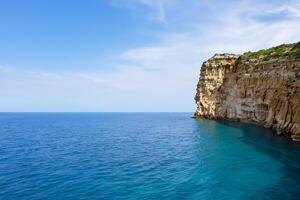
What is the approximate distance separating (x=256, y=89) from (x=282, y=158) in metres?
39.8

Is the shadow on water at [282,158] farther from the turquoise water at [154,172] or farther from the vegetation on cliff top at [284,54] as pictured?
the vegetation on cliff top at [284,54]

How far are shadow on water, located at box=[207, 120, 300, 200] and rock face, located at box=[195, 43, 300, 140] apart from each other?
3.08 metres

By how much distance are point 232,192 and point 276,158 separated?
15365 millimetres

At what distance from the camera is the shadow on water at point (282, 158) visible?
73.2 ft

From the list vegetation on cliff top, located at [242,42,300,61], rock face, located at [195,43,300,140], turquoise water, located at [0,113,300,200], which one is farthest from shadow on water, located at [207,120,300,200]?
vegetation on cliff top, located at [242,42,300,61]

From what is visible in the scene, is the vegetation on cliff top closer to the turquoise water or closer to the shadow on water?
the shadow on water

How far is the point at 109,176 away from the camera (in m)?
28.1

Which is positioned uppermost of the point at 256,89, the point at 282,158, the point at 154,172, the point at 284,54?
the point at 284,54

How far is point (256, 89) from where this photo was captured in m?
72.3

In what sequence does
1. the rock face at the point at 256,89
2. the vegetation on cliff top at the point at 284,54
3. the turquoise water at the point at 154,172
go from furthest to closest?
the vegetation on cliff top at the point at 284,54
the rock face at the point at 256,89
the turquoise water at the point at 154,172

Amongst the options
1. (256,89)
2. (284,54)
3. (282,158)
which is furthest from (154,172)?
(284,54)

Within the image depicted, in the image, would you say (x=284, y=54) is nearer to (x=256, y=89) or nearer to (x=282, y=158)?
(x=256, y=89)

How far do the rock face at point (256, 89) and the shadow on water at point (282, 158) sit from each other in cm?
308

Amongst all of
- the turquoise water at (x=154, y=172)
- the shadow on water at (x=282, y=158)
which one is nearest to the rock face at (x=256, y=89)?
the shadow on water at (x=282, y=158)
